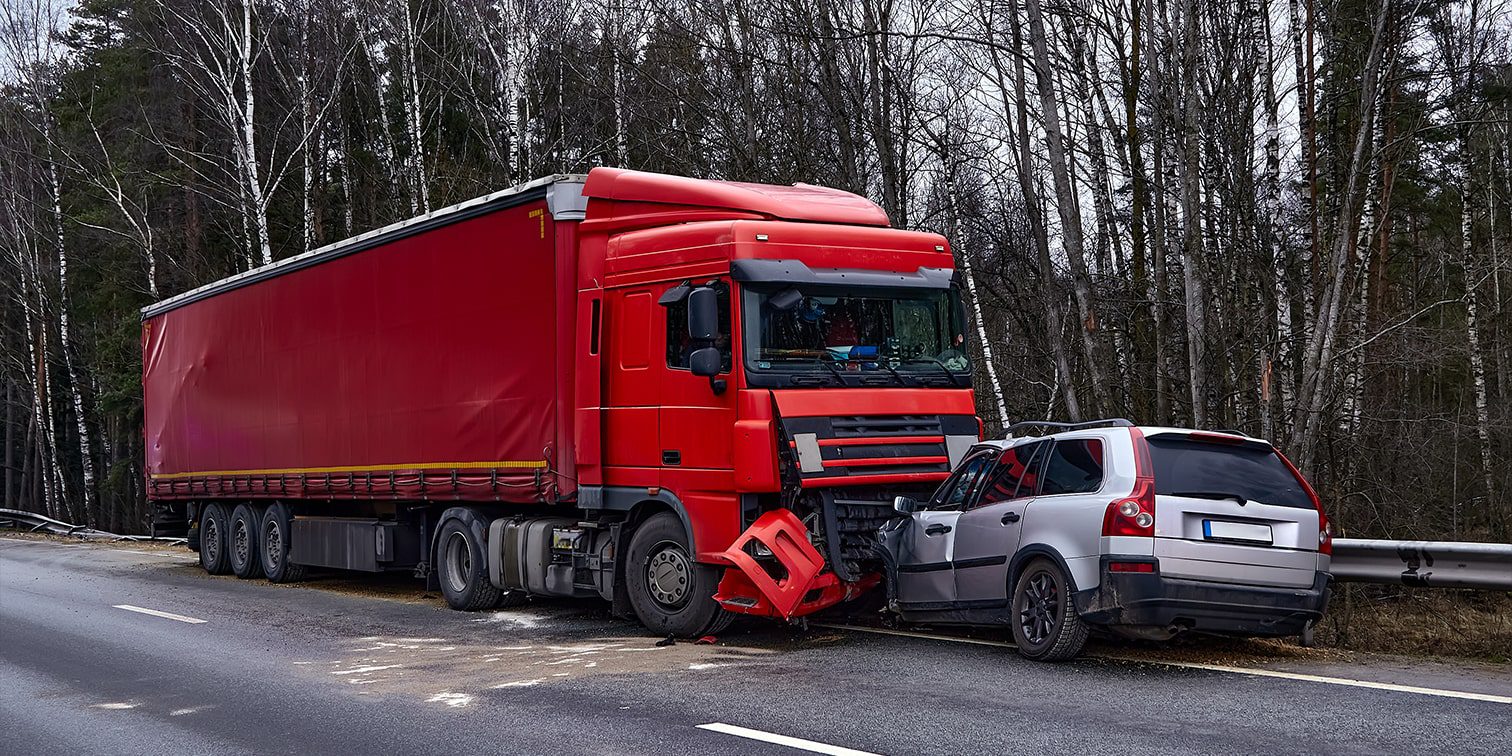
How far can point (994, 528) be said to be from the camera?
980cm

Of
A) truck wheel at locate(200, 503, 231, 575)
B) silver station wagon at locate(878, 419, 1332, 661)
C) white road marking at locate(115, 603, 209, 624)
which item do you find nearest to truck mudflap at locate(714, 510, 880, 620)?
silver station wagon at locate(878, 419, 1332, 661)

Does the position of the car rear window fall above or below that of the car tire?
above

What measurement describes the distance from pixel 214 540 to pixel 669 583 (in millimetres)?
11445

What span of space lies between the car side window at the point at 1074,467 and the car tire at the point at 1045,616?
0.52 metres

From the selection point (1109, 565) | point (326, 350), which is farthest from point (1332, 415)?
point (326, 350)

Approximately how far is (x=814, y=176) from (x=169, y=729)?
1474cm

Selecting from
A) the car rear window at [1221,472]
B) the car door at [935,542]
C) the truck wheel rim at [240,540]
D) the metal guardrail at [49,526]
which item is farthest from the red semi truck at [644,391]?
the metal guardrail at [49,526]

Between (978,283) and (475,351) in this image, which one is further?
(978,283)

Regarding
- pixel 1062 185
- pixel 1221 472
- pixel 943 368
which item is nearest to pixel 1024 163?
pixel 1062 185

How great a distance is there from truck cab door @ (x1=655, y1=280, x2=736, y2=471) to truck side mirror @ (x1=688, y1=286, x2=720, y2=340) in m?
0.24

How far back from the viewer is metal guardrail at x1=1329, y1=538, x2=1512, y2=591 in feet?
30.3

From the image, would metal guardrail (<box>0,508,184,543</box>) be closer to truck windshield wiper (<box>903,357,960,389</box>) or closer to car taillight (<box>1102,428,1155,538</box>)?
truck windshield wiper (<box>903,357,960,389</box>)

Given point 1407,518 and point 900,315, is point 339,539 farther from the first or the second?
point 1407,518

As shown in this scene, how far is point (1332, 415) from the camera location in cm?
1476
